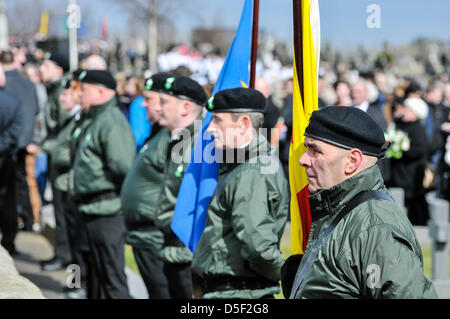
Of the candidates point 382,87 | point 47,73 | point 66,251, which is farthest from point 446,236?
point 382,87

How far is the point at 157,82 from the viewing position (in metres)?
5.62

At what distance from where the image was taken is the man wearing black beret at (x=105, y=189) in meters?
6.38

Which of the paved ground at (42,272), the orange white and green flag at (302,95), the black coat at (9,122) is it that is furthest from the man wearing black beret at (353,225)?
the black coat at (9,122)

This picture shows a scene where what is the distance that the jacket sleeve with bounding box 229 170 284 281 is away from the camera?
12.8 ft

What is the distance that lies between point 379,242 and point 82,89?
4.69 m

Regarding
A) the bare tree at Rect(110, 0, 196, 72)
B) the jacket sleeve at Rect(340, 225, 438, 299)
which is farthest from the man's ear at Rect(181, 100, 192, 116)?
the bare tree at Rect(110, 0, 196, 72)

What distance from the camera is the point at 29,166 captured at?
11.3 metres

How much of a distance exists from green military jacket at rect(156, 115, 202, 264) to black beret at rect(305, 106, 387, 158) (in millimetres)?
2410

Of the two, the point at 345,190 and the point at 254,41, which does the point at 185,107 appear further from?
the point at 345,190

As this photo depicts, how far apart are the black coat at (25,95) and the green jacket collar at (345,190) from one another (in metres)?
7.77

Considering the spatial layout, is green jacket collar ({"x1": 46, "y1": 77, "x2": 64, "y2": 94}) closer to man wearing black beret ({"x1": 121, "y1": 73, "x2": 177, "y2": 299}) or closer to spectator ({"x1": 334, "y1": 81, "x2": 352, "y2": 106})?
spectator ({"x1": 334, "y1": 81, "x2": 352, "y2": 106})

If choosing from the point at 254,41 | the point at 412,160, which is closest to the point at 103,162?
the point at 254,41

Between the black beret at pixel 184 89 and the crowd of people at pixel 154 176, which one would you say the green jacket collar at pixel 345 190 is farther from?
Answer: the black beret at pixel 184 89
